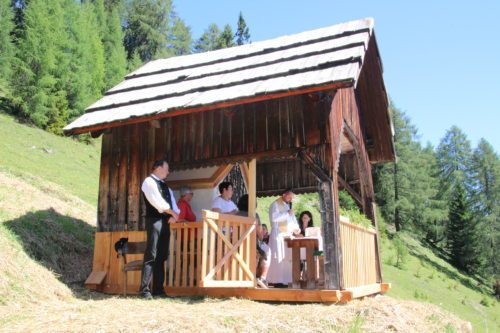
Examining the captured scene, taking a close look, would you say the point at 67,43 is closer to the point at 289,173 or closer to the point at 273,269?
the point at 289,173

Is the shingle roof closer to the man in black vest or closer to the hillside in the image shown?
the man in black vest

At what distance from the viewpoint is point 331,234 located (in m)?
7.75

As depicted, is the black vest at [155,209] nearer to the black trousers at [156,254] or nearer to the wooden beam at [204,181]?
the black trousers at [156,254]

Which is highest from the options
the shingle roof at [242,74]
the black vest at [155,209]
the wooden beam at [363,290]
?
the shingle roof at [242,74]

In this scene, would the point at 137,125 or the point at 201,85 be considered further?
the point at 137,125

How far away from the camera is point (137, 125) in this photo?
962 centimetres

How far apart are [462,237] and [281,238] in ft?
126

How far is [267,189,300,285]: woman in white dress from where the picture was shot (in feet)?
30.2

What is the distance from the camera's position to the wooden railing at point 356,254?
25.9 ft

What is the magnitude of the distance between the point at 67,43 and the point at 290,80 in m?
34.8

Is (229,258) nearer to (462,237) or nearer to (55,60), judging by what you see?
(55,60)

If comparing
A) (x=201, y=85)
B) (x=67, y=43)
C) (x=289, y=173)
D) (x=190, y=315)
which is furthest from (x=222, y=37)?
(x=190, y=315)

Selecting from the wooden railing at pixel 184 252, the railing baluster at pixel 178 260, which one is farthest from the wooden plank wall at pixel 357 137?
the railing baluster at pixel 178 260

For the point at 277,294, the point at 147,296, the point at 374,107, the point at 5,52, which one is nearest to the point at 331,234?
the point at 277,294
